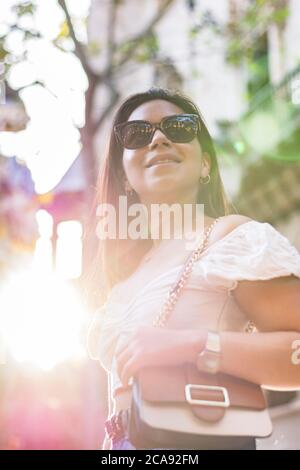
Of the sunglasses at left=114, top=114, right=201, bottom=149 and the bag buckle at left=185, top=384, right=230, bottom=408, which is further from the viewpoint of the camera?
the sunglasses at left=114, top=114, right=201, bottom=149

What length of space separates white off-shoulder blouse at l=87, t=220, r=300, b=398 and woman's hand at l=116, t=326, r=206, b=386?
0.06m

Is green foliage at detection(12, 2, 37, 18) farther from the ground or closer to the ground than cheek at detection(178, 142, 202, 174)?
farther from the ground

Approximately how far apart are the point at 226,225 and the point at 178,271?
141 mm

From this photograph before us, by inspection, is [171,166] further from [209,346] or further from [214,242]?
[209,346]

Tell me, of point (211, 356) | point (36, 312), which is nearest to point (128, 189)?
point (211, 356)

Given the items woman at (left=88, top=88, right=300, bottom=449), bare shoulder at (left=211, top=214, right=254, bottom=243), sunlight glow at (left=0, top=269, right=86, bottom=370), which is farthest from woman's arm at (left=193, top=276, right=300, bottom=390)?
sunlight glow at (left=0, top=269, right=86, bottom=370)

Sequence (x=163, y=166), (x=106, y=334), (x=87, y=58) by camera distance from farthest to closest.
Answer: (x=87, y=58)
(x=163, y=166)
(x=106, y=334)

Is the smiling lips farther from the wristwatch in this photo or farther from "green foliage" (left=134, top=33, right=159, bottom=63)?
"green foliage" (left=134, top=33, right=159, bottom=63)

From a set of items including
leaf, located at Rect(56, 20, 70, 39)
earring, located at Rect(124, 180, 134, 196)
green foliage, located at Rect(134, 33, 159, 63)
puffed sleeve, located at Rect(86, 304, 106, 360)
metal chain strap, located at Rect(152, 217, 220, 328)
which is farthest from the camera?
green foliage, located at Rect(134, 33, 159, 63)

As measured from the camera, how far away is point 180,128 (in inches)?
70.1

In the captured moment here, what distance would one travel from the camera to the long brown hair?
1827mm

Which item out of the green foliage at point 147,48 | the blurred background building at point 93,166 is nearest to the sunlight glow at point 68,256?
the blurred background building at point 93,166

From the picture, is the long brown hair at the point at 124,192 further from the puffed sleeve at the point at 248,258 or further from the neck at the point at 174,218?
the puffed sleeve at the point at 248,258

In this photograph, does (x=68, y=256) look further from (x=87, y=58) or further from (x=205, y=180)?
(x=87, y=58)
